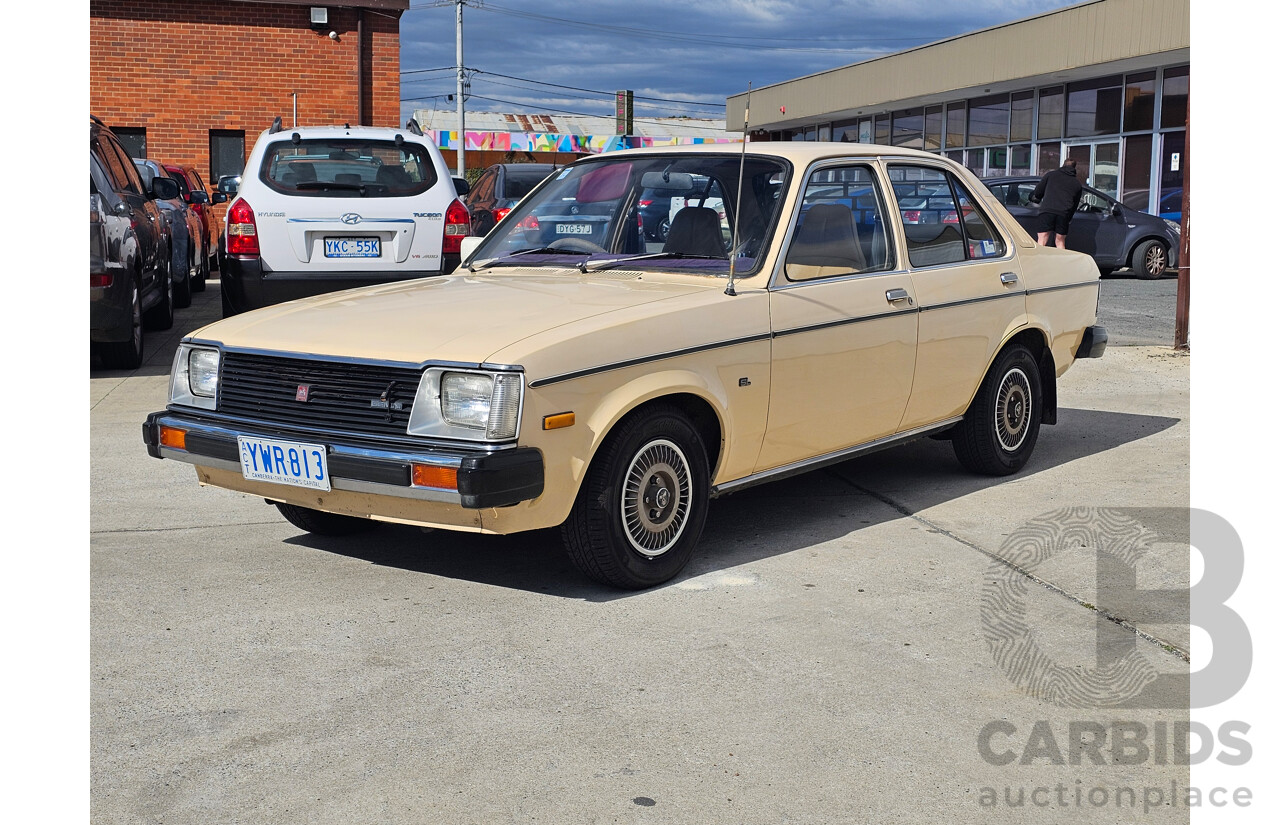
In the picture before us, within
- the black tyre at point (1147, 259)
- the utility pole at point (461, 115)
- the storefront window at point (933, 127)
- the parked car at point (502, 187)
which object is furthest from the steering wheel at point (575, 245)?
the utility pole at point (461, 115)

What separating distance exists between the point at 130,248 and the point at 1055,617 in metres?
7.69

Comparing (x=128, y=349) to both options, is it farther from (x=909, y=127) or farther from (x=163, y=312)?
(x=909, y=127)

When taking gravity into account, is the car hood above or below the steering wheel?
below

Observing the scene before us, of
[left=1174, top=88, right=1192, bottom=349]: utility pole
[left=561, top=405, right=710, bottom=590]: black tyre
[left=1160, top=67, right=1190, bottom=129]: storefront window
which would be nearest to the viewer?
[left=561, top=405, right=710, bottom=590]: black tyre

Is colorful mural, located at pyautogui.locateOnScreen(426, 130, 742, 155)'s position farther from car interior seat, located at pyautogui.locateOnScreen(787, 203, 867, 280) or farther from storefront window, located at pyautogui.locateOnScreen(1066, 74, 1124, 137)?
car interior seat, located at pyautogui.locateOnScreen(787, 203, 867, 280)

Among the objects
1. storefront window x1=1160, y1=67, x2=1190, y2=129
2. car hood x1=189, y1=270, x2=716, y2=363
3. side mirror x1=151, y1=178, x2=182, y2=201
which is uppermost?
storefront window x1=1160, y1=67, x2=1190, y2=129

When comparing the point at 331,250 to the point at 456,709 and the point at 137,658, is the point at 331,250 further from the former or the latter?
the point at 456,709

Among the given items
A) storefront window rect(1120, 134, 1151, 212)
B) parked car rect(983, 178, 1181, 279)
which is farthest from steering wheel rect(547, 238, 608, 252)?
storefront window rect(1120, 134, 1151, 212)

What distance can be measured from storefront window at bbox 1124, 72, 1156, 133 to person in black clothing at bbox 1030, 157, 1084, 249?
307 inches

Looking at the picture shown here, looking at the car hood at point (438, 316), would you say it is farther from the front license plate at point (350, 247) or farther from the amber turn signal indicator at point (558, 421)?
the front license plate at point (350, 247)

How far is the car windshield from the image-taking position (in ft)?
17.6

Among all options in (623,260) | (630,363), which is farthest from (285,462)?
(623,260)

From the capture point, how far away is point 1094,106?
27172mm

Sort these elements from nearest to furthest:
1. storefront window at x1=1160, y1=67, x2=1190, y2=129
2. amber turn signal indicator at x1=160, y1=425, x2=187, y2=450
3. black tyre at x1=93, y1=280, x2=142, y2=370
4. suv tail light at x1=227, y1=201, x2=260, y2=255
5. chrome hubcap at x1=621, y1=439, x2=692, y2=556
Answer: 1. chrome hubcap at x1=621, y1=439, x2=692, y2=556
2. amber turn signal indicator at x1=160, y1=425, x2=187, y2=450
3. suv tail light at x1=227, y1=201, x2=260, y2=255
4. black tyre at x1=93, y1=280, x2=142, y2=370
5. storefront window at x1=1160, y1=67, x2=1190, y2=129
